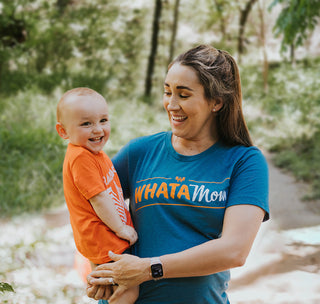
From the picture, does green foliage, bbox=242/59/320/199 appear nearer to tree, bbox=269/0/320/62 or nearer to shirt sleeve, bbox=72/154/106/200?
tree, bbox=269/0/320/62

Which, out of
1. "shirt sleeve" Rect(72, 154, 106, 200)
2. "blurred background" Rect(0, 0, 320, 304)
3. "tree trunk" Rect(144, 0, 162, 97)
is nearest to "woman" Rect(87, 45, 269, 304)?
"shirt sleeve" Rect(72, 154, 106, 200)

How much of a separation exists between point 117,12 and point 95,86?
2.32 meters

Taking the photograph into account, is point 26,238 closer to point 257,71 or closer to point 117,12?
point 117,12

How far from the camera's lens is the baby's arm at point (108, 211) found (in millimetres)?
1586

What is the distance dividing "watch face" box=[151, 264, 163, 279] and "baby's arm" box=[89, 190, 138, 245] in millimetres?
226

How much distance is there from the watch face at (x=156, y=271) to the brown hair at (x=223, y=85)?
0.62m

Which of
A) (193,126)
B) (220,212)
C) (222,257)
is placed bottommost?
(222,257)

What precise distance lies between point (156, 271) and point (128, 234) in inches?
9.6

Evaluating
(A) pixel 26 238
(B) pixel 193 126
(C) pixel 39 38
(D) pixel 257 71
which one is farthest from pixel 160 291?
(D) pixel 257 71

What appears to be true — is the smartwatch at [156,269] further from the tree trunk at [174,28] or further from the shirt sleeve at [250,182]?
the tree trunk at [174,28]

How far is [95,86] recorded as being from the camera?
915cm

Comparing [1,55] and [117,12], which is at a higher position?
[117,12]

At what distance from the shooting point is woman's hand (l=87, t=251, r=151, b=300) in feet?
4.83

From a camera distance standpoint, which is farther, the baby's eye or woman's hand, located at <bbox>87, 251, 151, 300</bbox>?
the baby's eye
